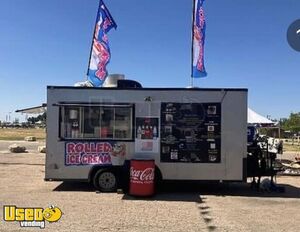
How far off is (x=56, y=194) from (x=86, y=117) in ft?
7.59

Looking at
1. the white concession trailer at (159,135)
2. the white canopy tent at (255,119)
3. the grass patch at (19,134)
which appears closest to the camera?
the white concession trailer at (159,135)

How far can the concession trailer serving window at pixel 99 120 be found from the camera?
13.7 m

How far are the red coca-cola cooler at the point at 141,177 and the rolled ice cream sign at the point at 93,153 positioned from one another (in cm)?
96

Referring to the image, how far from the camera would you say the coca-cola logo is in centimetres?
1265

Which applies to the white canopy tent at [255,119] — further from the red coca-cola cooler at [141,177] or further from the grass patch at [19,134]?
the grass patch at [19,134]

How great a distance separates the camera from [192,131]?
13648 mm

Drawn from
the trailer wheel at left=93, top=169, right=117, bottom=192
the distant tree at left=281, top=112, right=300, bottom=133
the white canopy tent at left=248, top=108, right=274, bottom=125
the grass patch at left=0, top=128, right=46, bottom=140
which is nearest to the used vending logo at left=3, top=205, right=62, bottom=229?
the trailer wheel at left=93, top=169, right=117, bottom=192

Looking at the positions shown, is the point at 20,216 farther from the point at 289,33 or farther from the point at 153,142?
the point at 289,33

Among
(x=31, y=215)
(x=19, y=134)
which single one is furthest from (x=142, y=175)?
(x=19, y=134)

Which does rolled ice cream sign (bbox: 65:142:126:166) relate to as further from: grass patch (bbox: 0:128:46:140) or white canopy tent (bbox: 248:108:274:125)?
grass patch (bbox: 0:128:46:140)

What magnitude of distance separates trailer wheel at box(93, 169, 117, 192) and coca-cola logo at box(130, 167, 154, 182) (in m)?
0.95

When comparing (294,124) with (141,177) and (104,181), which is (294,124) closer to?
(104,181)

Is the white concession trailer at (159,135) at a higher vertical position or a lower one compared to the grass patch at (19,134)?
higher

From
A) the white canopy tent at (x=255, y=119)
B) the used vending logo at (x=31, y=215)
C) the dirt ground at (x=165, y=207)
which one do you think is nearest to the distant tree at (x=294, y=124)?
the white canopy tent at (x=255, y=119)
